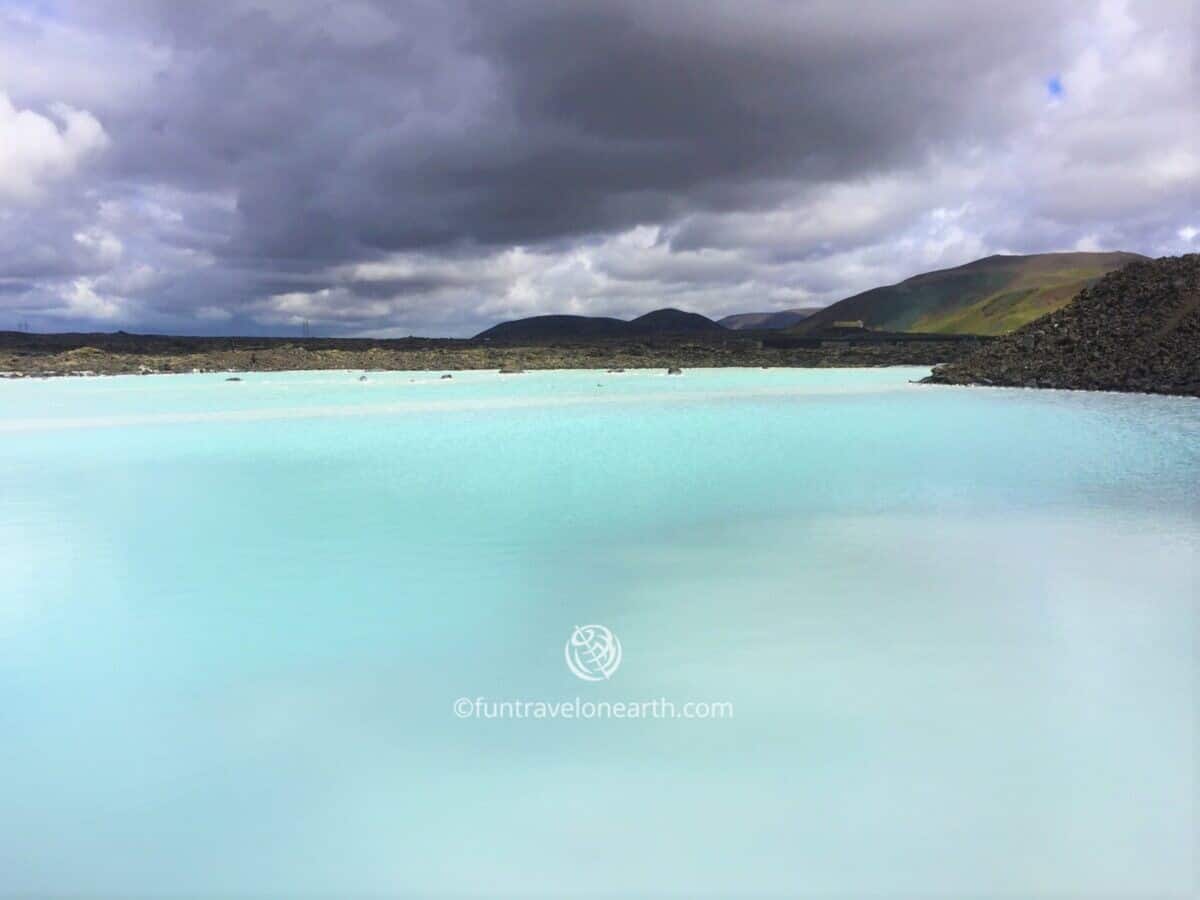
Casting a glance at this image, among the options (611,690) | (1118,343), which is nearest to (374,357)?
(1118,343)

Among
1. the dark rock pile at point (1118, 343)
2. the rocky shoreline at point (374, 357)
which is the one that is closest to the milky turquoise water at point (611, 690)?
the dark rock pile at point (1118, 343)

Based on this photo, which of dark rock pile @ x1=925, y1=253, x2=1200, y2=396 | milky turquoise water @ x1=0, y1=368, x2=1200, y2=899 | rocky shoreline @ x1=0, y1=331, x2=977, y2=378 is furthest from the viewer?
rocky shoreline @ x1=0, y1=331, x2=977, y2=378

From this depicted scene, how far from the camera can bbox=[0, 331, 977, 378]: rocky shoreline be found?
6638 centimetres

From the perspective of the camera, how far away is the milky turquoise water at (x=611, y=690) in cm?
328

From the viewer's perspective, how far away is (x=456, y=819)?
3521 mm

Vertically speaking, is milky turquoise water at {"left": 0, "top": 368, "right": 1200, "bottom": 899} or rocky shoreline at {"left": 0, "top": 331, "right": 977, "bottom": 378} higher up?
rocky shoreline at {"left": 0, "top": 331, "right": 977, "bottom": 378}

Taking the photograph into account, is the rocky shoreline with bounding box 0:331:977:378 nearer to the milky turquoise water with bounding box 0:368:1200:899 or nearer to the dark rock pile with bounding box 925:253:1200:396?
the dark rock pile with bounding box 925:253:1200:396

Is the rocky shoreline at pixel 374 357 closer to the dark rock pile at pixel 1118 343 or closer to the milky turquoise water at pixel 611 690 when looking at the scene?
the dark rock pile at pixel 1118 343

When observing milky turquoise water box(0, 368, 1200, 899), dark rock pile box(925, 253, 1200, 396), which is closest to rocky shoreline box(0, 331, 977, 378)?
dark rock pile box(925, 253, 1200, 396)

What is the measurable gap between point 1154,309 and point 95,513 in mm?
35887

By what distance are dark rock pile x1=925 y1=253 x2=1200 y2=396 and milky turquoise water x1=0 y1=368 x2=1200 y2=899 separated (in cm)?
2211

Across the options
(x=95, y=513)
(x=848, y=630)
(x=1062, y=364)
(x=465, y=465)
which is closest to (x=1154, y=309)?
(x=1062, y=364)

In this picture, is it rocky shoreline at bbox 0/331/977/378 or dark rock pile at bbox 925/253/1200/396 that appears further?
rocky shoreline at bbox 0/331/977/378

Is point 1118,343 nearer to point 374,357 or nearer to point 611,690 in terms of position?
point 611,690
